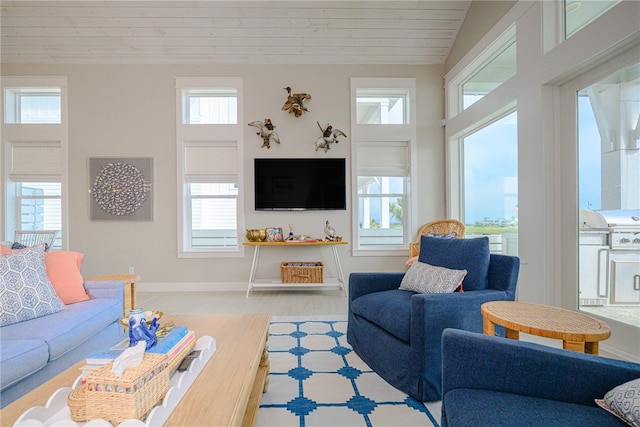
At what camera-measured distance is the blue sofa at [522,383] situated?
2.83 ft

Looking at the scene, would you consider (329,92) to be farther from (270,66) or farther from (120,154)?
(120,154)

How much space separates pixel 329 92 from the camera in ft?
14.0

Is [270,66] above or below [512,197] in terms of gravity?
above

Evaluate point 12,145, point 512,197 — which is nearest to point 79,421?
point 512,197

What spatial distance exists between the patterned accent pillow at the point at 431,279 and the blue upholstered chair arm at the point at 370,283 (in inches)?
3.0

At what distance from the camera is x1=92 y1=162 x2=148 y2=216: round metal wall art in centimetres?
418

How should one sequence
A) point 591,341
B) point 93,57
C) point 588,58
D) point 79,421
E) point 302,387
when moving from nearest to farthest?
point 79,421 < point 591,341 < point 302,387 < point 588,58 < point 93,57

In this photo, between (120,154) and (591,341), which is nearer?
(591,341)

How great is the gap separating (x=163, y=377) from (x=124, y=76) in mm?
4702

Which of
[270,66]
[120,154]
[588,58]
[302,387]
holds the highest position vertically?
[270,66]

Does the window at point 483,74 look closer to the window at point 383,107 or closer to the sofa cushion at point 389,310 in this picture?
the window at point 383,107

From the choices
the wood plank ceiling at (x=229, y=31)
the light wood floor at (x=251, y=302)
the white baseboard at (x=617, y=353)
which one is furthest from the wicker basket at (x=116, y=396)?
the wood plank ceiling at (x=229, y=31)

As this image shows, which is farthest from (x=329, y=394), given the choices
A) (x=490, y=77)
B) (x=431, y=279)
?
(x=490, y=77)

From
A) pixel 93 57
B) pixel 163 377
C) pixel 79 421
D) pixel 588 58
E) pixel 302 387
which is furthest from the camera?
pixel 93 57
